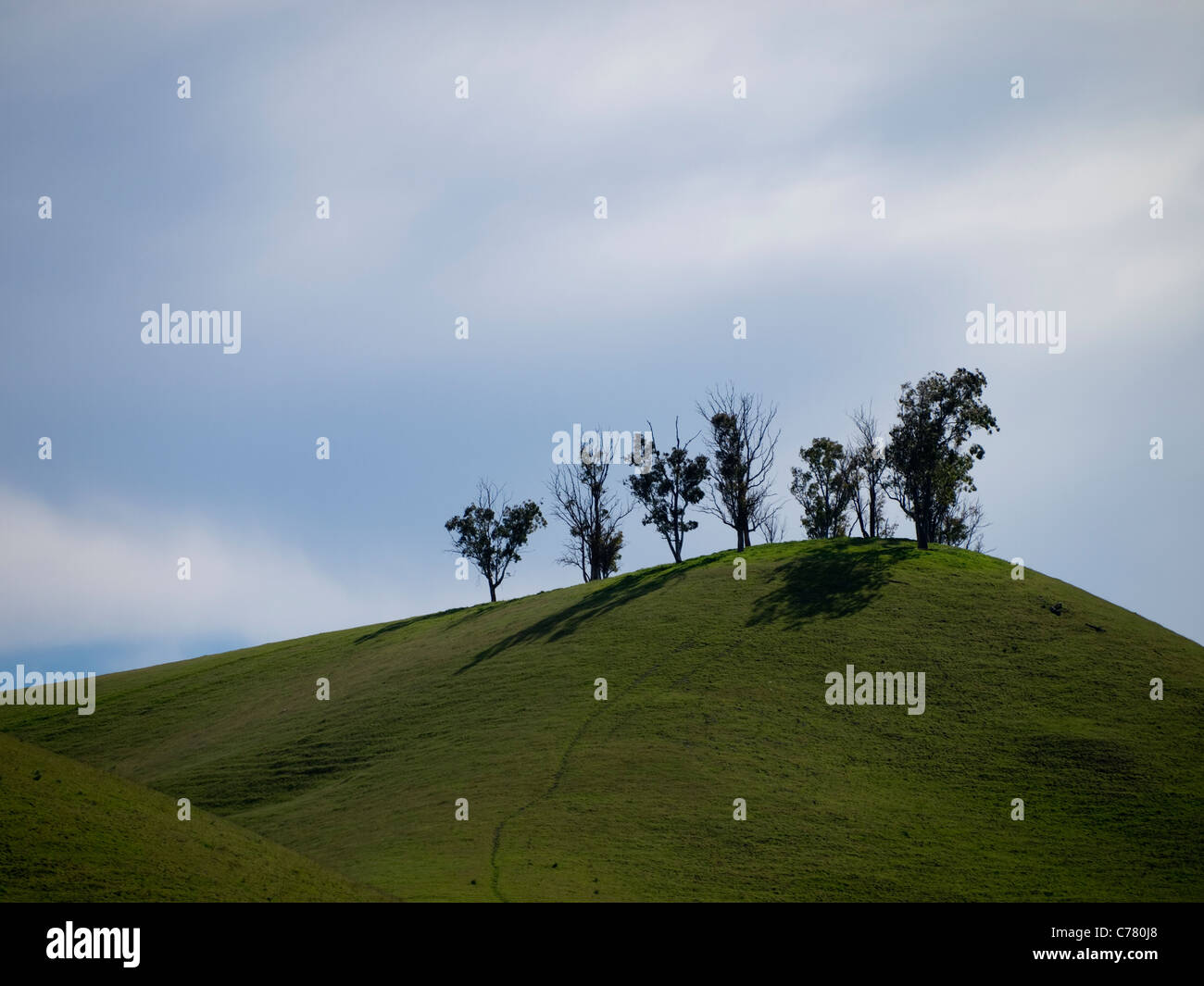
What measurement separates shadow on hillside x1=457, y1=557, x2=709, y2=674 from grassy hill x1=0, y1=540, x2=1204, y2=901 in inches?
17.1

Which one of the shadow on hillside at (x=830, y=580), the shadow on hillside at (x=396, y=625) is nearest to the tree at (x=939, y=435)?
the shadow on hillside at (x=830, y=580)

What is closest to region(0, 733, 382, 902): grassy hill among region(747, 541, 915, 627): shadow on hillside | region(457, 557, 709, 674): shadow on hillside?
region(457, 557, 709, 674): shadow on hillside

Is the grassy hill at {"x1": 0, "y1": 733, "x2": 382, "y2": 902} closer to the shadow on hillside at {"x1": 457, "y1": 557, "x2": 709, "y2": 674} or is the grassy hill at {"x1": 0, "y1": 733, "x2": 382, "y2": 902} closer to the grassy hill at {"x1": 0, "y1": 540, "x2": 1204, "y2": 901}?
the grassy hill at {"x1": 0, "y1": 540, "x2": 1204, "y2": 901}

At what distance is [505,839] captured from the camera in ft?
Answer: 124

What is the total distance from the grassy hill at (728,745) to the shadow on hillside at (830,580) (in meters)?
0.27

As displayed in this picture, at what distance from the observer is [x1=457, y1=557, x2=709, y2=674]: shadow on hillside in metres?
68.6

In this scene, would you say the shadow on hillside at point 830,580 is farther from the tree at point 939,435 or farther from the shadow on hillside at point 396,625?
the shadow on hillside at point 396,625

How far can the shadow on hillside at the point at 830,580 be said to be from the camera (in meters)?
63.5

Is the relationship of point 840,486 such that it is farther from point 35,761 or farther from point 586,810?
point 35,761

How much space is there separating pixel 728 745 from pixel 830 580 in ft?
80.4
